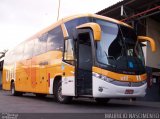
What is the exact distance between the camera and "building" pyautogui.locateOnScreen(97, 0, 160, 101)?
19031 mm

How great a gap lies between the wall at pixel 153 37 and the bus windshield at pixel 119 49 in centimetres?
778

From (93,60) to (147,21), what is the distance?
10540 mm

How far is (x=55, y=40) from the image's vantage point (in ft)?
46.1

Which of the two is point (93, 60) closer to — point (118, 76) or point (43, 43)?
point (118, 76)

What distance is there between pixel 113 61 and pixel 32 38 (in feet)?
24.7

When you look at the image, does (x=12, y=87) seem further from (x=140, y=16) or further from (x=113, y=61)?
(x=113, y=61)

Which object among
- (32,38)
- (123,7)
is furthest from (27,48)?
(123,7)

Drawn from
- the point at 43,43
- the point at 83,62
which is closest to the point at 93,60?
the point at 83,62

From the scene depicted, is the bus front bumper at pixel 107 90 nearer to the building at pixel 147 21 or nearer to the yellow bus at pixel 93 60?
the yellow bus at pixel 93 60

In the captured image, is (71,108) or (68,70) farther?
(68,70)

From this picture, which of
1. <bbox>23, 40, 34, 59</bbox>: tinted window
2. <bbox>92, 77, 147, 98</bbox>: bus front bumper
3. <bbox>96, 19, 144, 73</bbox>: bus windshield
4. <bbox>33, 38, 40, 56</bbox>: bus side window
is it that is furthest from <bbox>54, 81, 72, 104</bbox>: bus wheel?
<bbox>23, 40, 34, 59</bbox>: tinted window

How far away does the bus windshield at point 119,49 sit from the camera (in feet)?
37.2

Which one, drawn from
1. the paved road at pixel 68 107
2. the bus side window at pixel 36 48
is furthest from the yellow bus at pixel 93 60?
the bus side window at pixel 36 48

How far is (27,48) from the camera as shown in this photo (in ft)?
60.8
